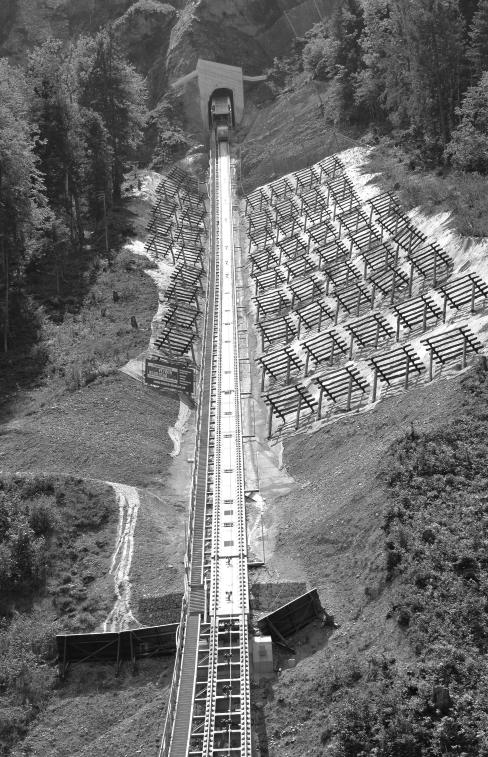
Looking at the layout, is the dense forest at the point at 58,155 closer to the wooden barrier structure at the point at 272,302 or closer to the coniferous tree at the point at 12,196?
the coniferous tree at the point at 12,196

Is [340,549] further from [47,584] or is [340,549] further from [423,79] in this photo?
[423,79]

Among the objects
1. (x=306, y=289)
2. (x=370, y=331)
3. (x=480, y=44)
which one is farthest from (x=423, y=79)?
(x=370, y=331)

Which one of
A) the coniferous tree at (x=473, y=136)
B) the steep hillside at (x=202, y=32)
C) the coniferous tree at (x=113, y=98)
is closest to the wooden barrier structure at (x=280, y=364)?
the coniferous tree at (x=473, y=136)

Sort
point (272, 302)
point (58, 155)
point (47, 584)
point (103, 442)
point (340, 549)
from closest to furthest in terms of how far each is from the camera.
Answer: point (340, 549) < point (47, 584) < point (103, 442) < point (272, 302) < point (58, 155)

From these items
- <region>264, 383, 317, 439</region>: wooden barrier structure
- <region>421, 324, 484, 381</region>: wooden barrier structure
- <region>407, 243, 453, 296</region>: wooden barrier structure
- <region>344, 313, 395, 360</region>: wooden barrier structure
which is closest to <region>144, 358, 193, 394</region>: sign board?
<region>264, 383, 317, 439</region>: wooden barrier structure

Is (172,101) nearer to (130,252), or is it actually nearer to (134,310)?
(130,252)

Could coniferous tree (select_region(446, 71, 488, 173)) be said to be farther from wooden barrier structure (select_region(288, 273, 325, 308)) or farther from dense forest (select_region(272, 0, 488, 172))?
wooden barrier structure (select_region(288, 273, 325, 308))

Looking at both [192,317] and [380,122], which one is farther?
[380,122]

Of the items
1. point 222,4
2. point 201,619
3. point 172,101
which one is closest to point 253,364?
point 201,619
